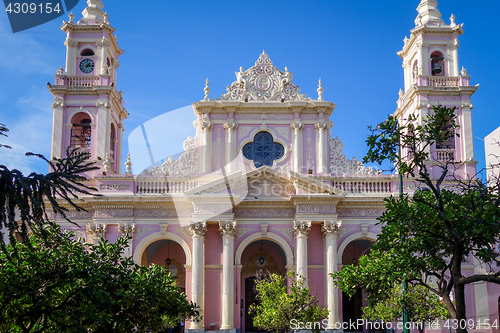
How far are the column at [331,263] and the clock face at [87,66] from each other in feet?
51.9

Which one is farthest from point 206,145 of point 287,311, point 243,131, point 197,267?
point 287,311

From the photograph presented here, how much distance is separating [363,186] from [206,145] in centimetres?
866

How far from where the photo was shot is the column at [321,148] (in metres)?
31.3

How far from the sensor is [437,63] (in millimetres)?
33688

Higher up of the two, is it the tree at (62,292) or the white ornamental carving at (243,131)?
the white ornamental carving at (243,131)

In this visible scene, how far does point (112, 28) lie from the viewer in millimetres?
33656

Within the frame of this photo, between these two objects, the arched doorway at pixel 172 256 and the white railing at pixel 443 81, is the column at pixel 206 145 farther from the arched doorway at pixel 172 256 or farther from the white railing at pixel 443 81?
the white railing at pixel 443 81

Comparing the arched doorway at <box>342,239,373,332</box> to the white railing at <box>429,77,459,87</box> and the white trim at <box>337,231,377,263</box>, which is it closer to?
the white trim at <box>337,231,377,263</box>

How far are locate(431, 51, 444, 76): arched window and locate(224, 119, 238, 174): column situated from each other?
12046 millimetres

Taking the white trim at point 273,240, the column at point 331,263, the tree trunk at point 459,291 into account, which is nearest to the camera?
the tree trunk at point 459,291

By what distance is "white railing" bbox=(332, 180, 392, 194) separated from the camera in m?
30.3

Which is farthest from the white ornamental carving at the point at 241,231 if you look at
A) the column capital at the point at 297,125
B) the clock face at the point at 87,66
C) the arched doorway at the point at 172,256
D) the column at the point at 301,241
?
the clock face at the point at 87,66

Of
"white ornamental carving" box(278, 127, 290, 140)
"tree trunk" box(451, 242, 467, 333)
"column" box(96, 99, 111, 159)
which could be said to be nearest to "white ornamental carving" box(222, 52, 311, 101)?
"white ornamental carving" box(278, 127, 290, 140)

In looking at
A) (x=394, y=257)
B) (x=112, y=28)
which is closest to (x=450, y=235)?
(x=394, y=257)
